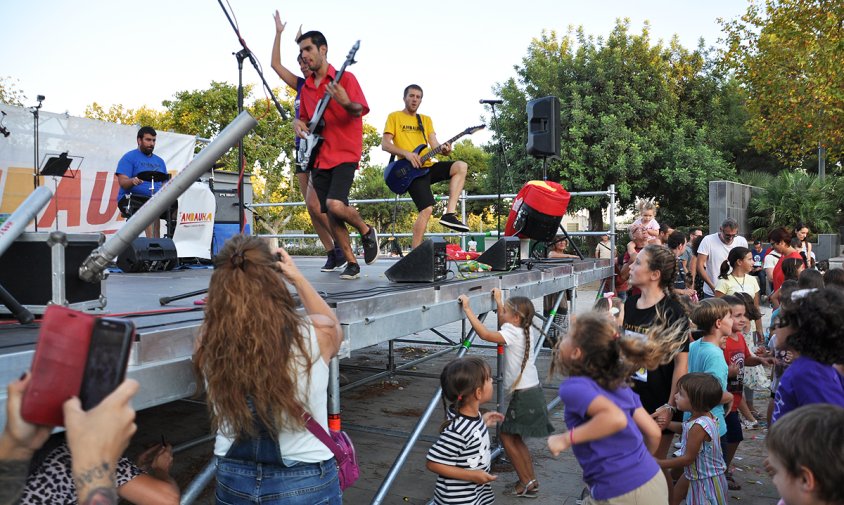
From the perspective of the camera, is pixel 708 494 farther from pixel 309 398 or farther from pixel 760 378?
pixel 760 378

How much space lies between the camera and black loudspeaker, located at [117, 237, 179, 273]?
685 centimetres

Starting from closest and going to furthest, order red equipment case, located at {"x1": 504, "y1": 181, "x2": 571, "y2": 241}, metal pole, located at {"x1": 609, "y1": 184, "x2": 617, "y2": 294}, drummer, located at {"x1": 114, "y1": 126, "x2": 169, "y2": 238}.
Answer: red equipment case, located at {"x1": 504, "y1": 181, "x2": 571, "y2": 241}, drummer, located at {"x1": 114, "y1": 126, "x2": 169, "y2": 238}, metal pole, located at {"x1": 609, "y1": 184, "x2": 617, "y2": 294}

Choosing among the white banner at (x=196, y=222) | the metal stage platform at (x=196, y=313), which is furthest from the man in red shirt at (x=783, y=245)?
the white banner at (x=196, y=222)

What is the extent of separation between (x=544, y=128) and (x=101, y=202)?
676cm

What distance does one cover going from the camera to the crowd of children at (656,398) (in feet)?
5.91

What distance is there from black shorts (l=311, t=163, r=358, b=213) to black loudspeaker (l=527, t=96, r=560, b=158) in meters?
3.13

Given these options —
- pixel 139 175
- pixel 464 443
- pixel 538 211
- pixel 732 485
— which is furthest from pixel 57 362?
pixel 139 175

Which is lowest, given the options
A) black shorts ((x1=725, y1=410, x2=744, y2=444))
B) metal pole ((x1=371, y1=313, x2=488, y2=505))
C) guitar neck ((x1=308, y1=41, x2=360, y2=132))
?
black shorts ((x1=725, y1=410, x2=744, y2=444))

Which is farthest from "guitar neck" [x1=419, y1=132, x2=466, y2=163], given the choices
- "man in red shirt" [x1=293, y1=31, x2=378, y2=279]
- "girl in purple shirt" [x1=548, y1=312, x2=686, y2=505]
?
"girl in purple shirt" [x1=548, y1=312, x2=686, y2=505]

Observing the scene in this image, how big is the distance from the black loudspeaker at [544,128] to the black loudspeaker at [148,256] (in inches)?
164

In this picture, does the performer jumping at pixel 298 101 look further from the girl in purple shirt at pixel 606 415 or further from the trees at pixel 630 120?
the trees at pixel 630 120

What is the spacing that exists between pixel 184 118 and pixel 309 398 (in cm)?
2925

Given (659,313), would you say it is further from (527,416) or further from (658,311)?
(527,416)

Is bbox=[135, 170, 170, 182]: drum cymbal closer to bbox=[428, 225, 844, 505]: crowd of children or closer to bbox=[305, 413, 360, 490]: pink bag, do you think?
bbox=[428, 225, 844, 505]: crowd of children
